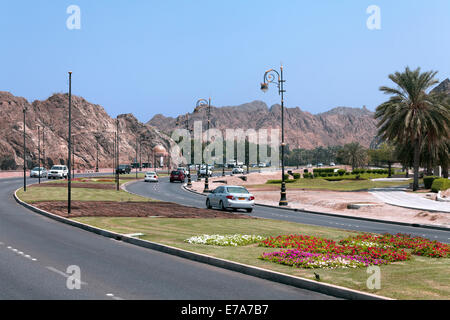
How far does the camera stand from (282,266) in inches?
452

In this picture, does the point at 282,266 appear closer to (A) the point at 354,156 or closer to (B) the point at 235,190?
(B) the point at 235,190

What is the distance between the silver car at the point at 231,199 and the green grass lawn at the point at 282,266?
563 centimetres

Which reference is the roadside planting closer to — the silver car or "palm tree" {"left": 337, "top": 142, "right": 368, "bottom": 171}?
the silver car

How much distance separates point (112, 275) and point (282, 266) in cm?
365

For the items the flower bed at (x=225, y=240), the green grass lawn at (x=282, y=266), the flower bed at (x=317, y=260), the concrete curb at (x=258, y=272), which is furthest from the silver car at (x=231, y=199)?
the flower bed at (x=317, y=260)

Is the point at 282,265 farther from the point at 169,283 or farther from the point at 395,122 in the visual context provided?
the point at 395,122

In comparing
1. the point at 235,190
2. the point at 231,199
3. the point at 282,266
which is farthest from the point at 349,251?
the point at 235,190

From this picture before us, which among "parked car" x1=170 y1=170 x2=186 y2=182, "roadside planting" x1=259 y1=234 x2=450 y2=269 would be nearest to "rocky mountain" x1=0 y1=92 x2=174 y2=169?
"parked car" x1=170 y1=170 x2=186 y2=182

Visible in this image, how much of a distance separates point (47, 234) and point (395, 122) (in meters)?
37.7

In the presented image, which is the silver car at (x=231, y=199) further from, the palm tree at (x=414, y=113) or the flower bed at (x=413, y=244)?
the palm tree at (x=414, y=113)

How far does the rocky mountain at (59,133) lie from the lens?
13938 centimetres

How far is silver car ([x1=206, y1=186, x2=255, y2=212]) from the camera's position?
99.3ft

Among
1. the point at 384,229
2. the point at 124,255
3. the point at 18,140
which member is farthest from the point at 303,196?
the point at 18,140
